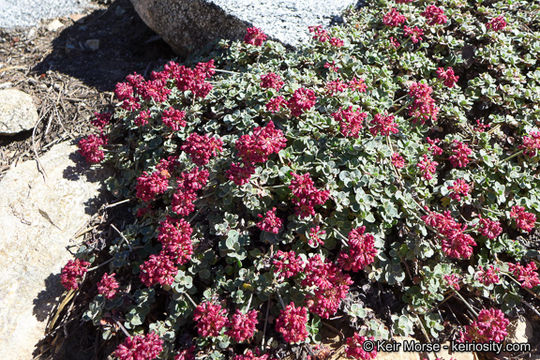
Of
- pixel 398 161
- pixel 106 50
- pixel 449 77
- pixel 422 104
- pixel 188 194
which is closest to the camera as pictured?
pixel 188 194

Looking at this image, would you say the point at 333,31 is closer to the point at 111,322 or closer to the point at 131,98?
the point at 131,98

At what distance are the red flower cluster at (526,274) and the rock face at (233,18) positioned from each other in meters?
2.84

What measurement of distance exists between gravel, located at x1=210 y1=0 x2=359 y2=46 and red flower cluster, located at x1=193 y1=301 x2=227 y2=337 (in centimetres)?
285

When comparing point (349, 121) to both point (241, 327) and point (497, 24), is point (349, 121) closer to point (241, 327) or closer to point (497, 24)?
point (241, 327)

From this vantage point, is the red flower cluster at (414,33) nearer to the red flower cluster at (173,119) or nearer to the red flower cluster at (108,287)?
the red flower cluster at (173,119)

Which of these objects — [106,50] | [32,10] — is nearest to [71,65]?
[106,50]

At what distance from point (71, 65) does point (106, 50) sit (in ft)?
1.79

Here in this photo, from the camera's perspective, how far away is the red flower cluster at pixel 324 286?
2.39 metres

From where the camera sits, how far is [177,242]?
2.62 m

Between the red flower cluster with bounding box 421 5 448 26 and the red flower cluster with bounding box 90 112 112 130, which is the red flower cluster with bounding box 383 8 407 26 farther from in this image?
the red flower cluster with bounding box 90 112 112 130

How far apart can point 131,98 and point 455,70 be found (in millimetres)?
3117

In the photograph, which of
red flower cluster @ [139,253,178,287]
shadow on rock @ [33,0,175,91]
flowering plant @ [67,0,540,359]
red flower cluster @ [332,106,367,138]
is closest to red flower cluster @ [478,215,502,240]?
flowering plant @ [67,0,540,359]

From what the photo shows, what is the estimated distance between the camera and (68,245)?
3.25m

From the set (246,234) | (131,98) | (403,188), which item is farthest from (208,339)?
(131,98)
